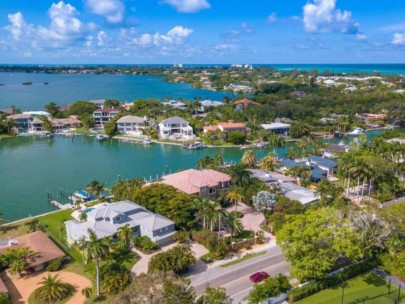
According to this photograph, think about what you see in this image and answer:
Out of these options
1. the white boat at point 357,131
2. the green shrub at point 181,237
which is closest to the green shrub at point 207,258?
the green shrub at point 181,237

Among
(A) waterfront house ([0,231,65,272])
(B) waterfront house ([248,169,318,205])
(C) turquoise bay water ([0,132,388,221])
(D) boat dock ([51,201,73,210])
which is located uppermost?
(B) waterfront house ([248,169,318,205])

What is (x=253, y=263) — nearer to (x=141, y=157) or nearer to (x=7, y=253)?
(x=7, y=253)

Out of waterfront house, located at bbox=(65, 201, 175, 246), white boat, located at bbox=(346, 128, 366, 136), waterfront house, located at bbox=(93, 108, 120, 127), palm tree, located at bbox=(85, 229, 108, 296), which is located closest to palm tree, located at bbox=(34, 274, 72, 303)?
palm tree, located at bbox=(85, 229, 108, 296)

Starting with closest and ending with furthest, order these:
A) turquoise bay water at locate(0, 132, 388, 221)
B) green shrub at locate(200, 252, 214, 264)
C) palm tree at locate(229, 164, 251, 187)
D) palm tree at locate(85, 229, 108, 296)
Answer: palm tree at locate(85, 229, 108, 296) < green shrub at locate(200, 252, 214, 264) < palm tree at locate(229, 164, 251, 187) < turquoise bay water at locate(0, 132, 388, 221)

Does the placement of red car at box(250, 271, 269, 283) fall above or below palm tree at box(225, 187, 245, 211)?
below

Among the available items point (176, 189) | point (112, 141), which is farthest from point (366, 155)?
point (112, 141)

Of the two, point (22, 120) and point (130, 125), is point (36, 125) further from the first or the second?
point (130, 125)

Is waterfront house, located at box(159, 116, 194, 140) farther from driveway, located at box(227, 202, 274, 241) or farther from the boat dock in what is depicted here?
driveway, located at box(227, 202, 274, 241)
